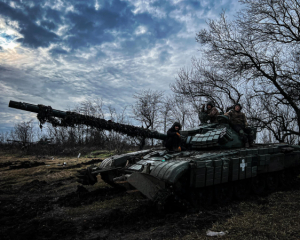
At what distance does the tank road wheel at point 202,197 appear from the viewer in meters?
6.23

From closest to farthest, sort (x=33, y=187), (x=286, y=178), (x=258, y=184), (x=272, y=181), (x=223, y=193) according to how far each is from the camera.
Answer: (x=223, y=193)
(x=258, y=184)
(x=272, y=181)
(x=286, y=178)
(x=33, y=187)

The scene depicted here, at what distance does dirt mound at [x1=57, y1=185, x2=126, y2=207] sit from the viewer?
23.6 ft

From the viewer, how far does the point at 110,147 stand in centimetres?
2277

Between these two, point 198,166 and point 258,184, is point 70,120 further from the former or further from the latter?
point 258,184

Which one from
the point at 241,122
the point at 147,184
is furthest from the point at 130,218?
the point at 241,122

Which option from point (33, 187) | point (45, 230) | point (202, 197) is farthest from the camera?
point (33, 187)

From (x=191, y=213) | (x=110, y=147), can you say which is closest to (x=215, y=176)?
(x=191, y=213)

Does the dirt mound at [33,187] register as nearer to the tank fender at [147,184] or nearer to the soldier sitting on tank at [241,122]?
the tank fender at [147,184]

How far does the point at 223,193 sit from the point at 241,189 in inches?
35.1

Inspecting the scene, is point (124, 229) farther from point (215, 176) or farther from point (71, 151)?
point (71, 151)

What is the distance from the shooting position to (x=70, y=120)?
6438mm

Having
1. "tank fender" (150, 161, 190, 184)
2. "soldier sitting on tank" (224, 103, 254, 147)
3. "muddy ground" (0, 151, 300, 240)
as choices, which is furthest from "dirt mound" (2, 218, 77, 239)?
"soldier sitting on tank" (224, 103, 254, 147)

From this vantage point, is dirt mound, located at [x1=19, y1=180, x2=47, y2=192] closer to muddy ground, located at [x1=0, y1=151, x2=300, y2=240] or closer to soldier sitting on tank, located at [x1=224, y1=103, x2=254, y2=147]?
muddy ground, located at [x1=0, y1=151, x2=300, y2=240]

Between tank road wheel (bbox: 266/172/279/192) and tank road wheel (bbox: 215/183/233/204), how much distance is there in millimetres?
2213
